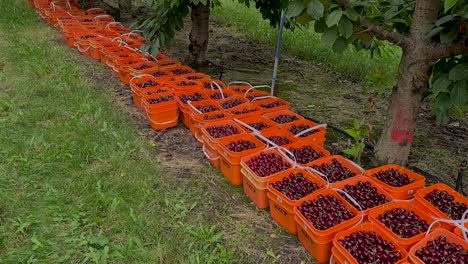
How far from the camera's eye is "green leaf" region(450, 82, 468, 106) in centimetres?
236

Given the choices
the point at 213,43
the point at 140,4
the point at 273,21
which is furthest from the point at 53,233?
the point at 140,4

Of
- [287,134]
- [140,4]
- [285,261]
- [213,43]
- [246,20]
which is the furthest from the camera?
[140,4]

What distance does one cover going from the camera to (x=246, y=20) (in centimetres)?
795

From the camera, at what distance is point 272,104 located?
3.71 meters

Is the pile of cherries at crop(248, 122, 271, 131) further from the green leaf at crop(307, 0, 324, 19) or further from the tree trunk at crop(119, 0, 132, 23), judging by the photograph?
the tree trunk at crop(119, 0, 132, 23)

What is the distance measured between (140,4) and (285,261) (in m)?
8.37

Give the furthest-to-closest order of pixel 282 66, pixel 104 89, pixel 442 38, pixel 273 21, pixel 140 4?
pixel 140 4 → pixel 282 66 → pixel 273 21 → pixel 104 89 → pixel 442 38

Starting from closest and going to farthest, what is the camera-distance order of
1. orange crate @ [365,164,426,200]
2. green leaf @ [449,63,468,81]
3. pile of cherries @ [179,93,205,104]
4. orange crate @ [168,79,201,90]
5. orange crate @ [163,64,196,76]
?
1. green leaf @ [449,63,468,81]
2. orange crate @ [365,164,426,200]
3. pile of cherries @ [179,93,205,104]
4. orange crate @ [168,79,201,90]
5. orange crate @ [163,64,196,76]

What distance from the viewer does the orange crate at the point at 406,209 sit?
2033 mm

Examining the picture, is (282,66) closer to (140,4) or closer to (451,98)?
(451,98)

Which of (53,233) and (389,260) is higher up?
(389,260)

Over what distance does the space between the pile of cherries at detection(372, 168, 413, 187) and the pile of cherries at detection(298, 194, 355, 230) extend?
1.35 feet

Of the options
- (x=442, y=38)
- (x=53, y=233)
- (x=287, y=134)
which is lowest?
(x=53, y=233)

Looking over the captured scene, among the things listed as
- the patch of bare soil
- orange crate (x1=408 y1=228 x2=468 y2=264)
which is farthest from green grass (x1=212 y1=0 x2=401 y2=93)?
orange crate (x1=408 y1=228 x2=468 y2=264)
